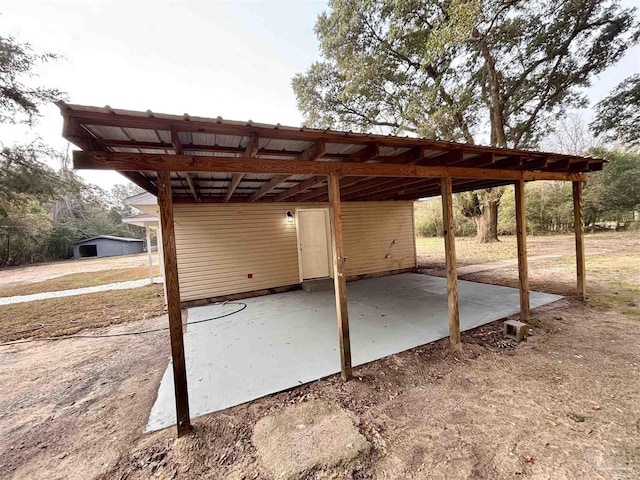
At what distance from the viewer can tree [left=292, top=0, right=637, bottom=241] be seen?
26.3 feet

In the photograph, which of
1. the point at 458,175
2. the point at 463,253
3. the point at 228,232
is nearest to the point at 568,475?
the point at 458,175

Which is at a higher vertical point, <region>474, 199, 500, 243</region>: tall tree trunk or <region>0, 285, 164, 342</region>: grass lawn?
<region>474, 199, 500, 243</region>: tall tree trunk

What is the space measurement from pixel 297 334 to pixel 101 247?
2577 cm

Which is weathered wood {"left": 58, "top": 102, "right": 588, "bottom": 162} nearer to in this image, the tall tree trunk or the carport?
the carport

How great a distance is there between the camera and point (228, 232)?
593 centimetres

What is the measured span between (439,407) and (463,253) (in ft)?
34.0

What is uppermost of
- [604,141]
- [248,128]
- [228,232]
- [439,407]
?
[604,141]

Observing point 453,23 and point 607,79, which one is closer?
point 453,23

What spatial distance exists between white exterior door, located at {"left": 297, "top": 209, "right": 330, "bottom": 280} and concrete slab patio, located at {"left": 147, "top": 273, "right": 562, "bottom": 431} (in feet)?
3.09

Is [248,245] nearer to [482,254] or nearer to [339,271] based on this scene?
[339,271]

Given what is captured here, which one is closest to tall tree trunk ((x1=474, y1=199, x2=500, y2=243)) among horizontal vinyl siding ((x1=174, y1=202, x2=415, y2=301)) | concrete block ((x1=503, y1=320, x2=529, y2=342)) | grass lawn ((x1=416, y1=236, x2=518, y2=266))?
grass lawn ((x1=416, y1=236, x2=518, y2=266))

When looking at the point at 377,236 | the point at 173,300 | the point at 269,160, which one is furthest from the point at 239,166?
the point at 377,236

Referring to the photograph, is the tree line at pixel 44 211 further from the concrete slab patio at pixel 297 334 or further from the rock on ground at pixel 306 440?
the rock on ground at pixel 306 440

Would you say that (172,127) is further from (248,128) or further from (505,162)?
(505,162)
